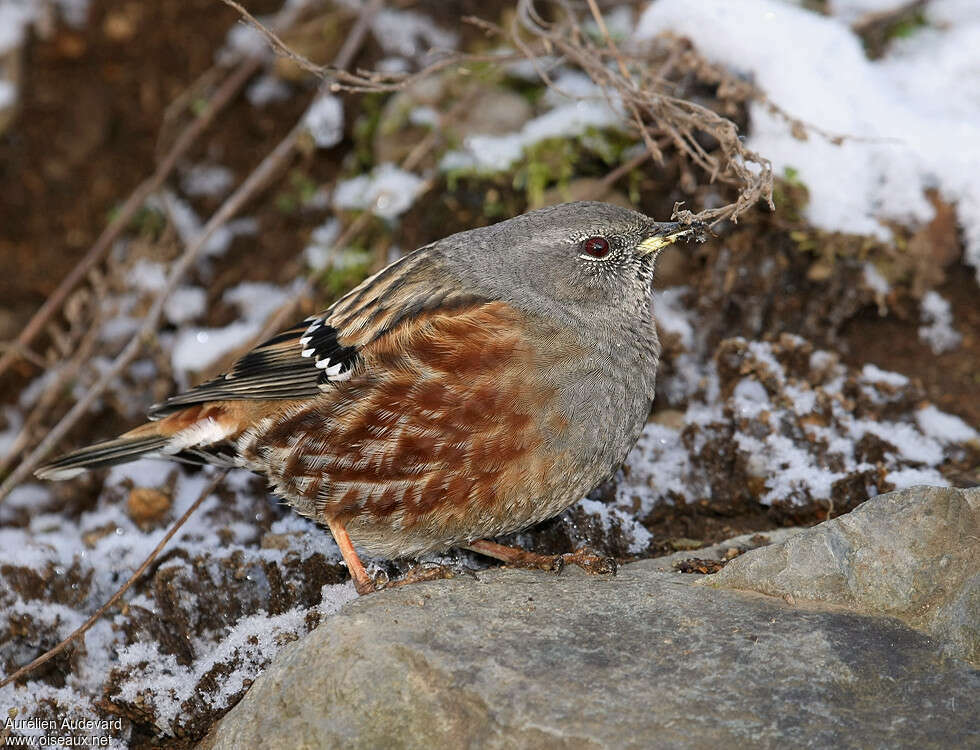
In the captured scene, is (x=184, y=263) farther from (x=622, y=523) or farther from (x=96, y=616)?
(x=622, y=523)

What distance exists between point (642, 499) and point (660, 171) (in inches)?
82.6

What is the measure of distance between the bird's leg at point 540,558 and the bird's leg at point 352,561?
0.49 metres

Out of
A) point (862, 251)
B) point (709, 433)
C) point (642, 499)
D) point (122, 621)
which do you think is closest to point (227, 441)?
point (122, 621)

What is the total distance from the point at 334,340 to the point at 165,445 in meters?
0.97

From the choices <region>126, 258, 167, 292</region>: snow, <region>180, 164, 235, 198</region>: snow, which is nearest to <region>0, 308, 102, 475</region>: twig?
<region>126, 258, 167, 292</region>: snow

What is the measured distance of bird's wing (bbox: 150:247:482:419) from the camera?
4262 millimetres

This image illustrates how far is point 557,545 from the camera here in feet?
15.1

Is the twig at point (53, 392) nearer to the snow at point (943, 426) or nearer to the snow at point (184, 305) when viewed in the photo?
the snow at point (184, 305)

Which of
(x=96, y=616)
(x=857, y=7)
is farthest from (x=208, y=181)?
(x=857, y=7)

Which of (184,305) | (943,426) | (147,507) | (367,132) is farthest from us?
(367,132)

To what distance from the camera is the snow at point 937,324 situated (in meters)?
5.44

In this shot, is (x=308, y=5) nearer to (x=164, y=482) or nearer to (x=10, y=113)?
(x=10, y=113)

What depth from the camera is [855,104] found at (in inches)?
230

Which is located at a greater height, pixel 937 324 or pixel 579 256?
pixel 579 256
